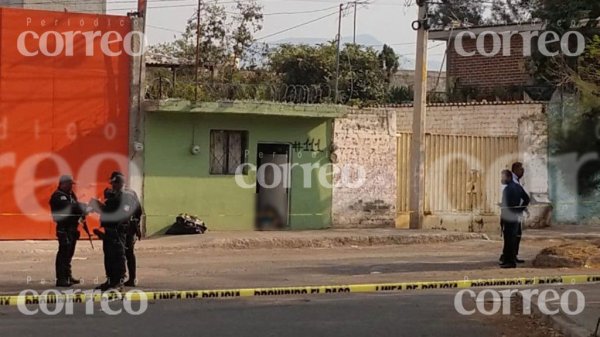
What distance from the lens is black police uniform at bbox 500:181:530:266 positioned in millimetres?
16406

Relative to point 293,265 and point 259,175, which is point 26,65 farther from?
point 293,265

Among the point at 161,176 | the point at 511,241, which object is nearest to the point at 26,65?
the point at 161,176

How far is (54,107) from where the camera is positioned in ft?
66.9

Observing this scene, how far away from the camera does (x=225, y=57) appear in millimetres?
37938

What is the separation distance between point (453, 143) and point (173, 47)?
55.4 feet

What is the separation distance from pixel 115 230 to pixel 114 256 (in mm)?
334

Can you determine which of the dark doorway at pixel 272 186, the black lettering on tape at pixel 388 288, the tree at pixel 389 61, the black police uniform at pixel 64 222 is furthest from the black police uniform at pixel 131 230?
the tree at pixel 389 61

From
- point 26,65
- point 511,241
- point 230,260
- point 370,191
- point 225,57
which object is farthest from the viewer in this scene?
point 225,57

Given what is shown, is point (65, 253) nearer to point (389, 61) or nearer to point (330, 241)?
point (330, 241)

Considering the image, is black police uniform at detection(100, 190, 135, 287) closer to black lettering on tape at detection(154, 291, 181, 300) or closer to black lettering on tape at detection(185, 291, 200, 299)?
black lettering on tape at detection(154, 291, 181, 300)

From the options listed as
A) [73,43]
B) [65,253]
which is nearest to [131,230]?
[65,253]

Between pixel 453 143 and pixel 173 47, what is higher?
pixel 173 47

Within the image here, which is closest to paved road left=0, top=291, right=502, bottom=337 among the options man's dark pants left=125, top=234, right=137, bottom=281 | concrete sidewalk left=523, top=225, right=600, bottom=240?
man's dark pants left=125, top=234, right=137, bottom=281

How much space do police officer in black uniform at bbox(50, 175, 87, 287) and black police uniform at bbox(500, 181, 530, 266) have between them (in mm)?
7133
